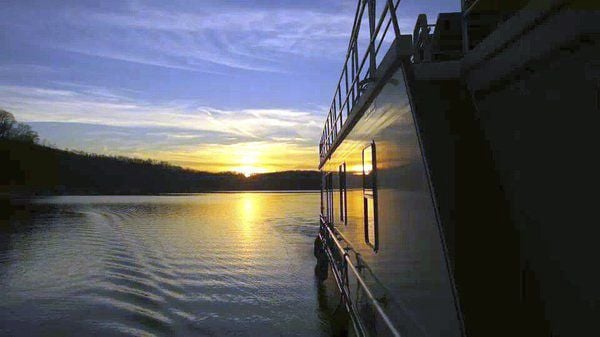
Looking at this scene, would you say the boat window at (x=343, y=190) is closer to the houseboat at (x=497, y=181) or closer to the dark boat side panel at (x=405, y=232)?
the dark boat side panel at (x=405, y=232)

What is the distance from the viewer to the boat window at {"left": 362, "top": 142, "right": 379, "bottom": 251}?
5.20 meters

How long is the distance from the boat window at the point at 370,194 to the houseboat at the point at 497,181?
1.32 ft

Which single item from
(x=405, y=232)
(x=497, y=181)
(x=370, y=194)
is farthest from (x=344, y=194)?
(x=497, y=181)

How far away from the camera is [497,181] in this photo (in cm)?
344

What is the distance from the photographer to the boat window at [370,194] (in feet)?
17.0

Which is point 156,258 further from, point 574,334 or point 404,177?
point 574,334

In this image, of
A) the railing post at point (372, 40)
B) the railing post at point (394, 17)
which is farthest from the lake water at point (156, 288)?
the railing post at point (394, 17)

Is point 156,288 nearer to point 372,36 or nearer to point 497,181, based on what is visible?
point 372,36

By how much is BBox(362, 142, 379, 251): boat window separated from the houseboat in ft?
1.32

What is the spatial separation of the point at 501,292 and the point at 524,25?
1652 mm

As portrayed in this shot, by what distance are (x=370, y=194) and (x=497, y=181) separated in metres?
2.20

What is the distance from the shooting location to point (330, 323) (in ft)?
34.6

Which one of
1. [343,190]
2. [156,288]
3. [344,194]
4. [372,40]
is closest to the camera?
[372,40]

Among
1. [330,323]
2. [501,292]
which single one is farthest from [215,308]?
[501,292]
